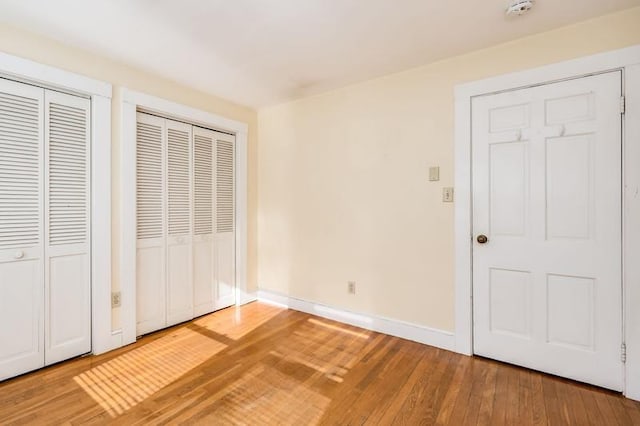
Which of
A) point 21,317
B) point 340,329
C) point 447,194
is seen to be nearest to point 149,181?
point 21,317

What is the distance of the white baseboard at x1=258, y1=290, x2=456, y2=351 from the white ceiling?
7.61 feet

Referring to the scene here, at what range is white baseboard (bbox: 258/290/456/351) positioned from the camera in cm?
261

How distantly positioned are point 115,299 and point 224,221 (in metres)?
1.32

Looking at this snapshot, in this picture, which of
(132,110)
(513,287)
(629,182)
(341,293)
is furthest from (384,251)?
(132,110)

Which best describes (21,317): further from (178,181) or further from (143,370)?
(178,181)

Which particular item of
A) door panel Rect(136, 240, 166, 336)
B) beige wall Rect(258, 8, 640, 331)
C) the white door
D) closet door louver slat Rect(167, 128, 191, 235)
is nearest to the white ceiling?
beige wall Rect(258, 8, 640, 331)

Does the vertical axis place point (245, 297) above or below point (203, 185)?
below

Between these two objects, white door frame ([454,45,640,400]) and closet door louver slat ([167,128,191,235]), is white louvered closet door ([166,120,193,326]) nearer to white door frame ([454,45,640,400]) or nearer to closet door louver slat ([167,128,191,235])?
closet door louver slat ([167,128,191,235])

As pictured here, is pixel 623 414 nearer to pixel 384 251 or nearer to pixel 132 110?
pixel 384 251

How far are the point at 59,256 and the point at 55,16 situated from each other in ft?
5.47

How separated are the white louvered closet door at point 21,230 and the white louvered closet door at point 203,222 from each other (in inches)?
49.2

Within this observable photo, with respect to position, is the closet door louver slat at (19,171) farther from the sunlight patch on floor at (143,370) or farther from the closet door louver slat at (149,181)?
the sunlight patch on floor at (143,370)

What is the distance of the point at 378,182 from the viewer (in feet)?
9.65

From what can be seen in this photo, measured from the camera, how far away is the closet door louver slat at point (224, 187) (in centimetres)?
350
